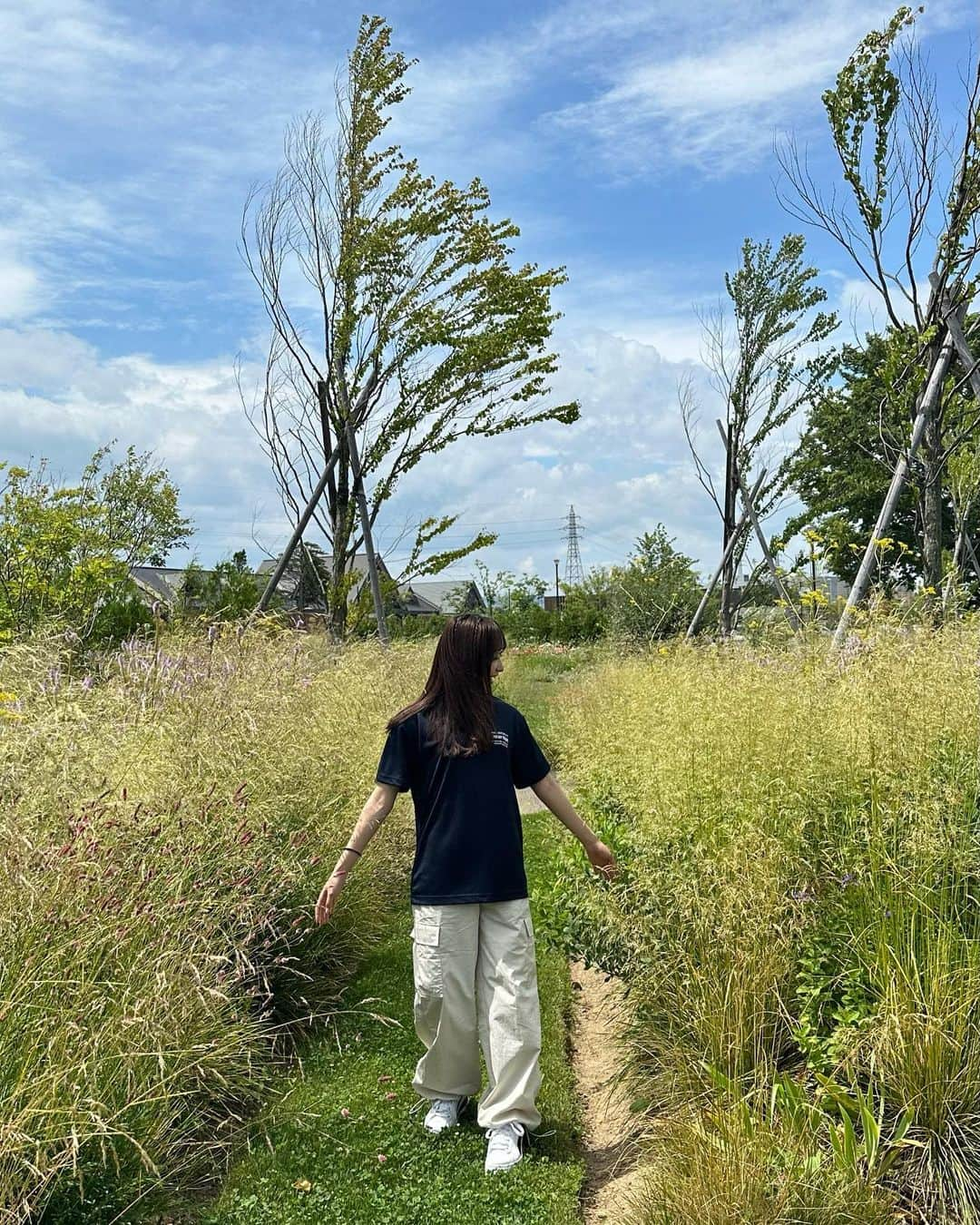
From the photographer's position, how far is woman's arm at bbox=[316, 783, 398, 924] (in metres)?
3.80

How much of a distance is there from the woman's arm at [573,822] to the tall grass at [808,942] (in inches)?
4.7

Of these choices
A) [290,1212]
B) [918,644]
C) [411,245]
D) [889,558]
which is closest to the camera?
[290,1212]

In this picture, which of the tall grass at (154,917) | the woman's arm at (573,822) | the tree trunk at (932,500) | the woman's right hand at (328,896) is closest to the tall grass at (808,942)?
the woman's arm at (573,822)

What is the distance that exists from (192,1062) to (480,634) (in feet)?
5.49

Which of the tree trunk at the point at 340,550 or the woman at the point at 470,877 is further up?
the tree trunk at the point at 340,550

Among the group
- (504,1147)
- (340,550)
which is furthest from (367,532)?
(504,1147)

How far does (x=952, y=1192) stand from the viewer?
112 inches

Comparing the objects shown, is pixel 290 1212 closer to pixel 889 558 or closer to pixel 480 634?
pixel 480 634

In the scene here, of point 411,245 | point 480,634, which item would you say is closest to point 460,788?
point 480,634

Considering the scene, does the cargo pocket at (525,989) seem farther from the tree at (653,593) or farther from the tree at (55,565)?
the tree at (653,593)

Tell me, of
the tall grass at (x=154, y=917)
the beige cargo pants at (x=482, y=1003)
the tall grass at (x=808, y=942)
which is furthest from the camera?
the beige cargo pants at (x=482, y=1003)

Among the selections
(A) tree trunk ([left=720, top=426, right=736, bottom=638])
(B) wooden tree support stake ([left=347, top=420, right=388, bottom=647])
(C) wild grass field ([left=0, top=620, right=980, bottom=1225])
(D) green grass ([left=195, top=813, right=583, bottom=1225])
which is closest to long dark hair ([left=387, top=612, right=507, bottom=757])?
(C) wild grass field ([left=0, top=620, right=980, bottom=1225])

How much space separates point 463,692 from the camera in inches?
150

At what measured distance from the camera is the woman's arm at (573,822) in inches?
150
